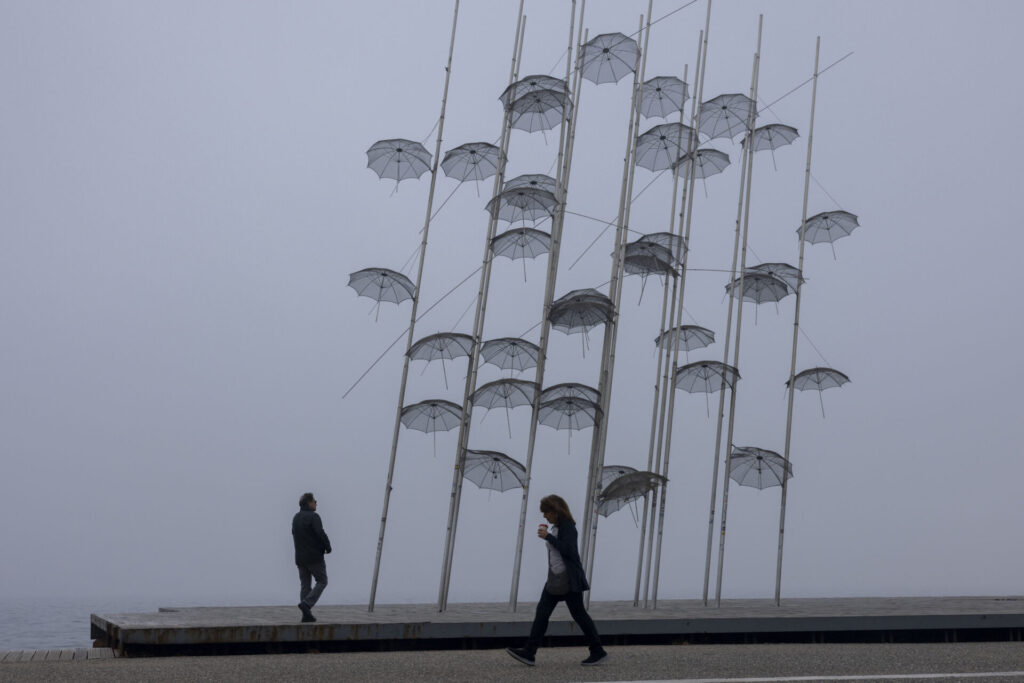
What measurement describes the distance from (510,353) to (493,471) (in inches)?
83.9

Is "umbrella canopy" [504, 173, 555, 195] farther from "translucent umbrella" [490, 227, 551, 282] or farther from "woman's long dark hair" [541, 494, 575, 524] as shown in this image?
"woman's long dark hair" [541, 494, 575, 524]

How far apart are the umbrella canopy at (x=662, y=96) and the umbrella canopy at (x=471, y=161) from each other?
11.7 feet

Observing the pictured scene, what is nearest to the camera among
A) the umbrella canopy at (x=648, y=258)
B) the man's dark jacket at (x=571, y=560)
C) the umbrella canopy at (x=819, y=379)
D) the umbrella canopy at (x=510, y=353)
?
the man's dark jacket at (x=571, y=560)

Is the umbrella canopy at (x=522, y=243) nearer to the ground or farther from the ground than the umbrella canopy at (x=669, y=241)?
nearer to the ground

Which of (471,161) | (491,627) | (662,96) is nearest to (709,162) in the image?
(662,96)

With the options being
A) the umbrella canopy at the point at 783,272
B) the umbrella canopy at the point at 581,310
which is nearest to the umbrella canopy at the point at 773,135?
the umbrella canopy at the point at 783,272

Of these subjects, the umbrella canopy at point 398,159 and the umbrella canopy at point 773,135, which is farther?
the umbrella canopy at point 773,135

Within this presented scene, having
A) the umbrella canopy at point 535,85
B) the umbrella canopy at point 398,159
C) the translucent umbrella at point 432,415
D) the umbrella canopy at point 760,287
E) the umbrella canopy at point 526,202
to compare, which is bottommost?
the translucent umbrella at point 432,415

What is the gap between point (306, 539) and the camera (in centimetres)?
1452

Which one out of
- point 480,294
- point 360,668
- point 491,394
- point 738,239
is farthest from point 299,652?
point 738,239

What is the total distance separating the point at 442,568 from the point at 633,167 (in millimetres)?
7742

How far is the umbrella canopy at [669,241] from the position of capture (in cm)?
1758

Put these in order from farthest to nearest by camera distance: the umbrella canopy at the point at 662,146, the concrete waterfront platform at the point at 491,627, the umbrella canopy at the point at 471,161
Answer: the umbrella canopy at the point at 662,146
the umbrella canopy at the point at 471,161
the concrete waterfront platform at the point at 491,627

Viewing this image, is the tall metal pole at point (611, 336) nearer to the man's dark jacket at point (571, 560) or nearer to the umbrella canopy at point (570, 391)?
the umbrella canopy at point (570, 391)
